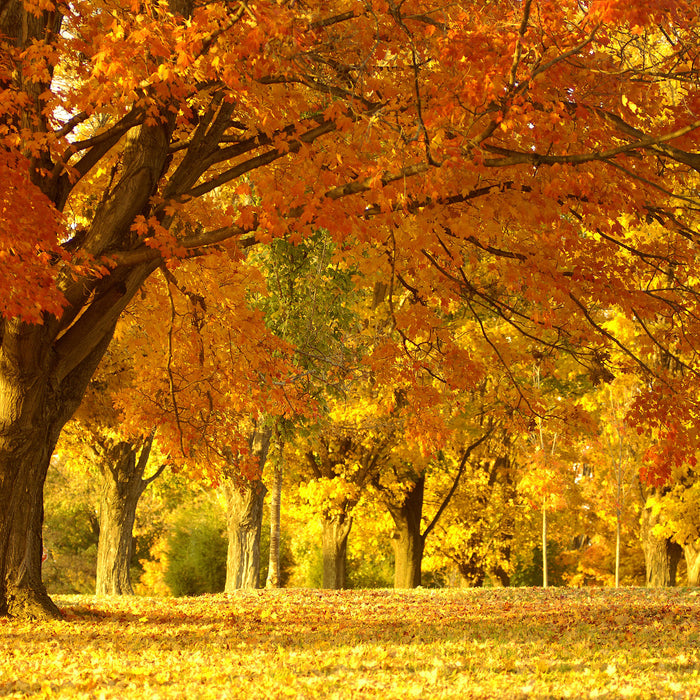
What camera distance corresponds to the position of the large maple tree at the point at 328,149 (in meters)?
6.55

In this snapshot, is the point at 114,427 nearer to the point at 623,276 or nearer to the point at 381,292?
the point at 381,292

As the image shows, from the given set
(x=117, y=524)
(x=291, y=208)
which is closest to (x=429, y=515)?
(x=117, y=524)

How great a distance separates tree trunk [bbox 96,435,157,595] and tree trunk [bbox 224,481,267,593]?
7.94 feet

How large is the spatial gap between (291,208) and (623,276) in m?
3.99

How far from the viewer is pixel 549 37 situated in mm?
6742

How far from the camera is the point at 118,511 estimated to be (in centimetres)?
1736

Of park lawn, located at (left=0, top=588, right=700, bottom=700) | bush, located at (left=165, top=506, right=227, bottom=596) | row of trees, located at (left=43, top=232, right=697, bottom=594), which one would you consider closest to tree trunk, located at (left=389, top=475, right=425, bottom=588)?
row of trees, located at (left=43, top=232, right=697, bottom=594)

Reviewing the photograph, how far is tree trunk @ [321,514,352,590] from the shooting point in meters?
21.5

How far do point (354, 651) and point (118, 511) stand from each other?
39.4 ft

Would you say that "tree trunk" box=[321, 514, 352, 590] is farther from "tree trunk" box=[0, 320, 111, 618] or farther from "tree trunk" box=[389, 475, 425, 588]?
"tree trunk" box=[0, 320, 111, 618]

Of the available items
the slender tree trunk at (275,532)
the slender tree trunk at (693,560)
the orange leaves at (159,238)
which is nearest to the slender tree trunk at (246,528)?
the slender tree trunk at (275,532)

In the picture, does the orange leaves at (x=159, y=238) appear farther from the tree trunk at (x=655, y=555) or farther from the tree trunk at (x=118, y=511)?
the tree trunk at (x=655, y=555)

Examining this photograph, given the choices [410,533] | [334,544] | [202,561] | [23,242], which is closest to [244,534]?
[334,544]

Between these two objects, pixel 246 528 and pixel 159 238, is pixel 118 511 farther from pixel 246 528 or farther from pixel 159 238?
pixel 159 238
